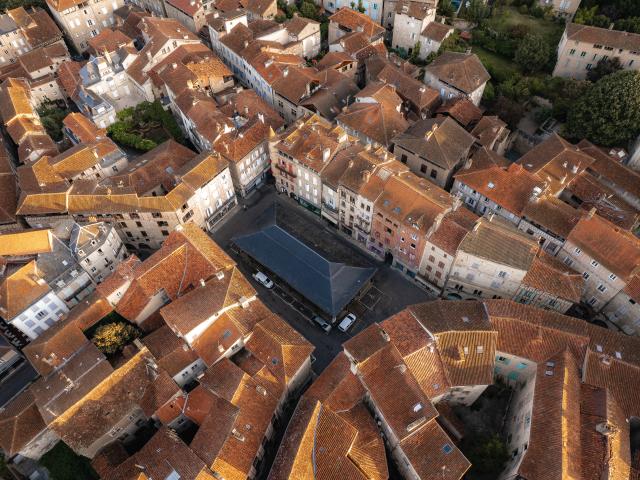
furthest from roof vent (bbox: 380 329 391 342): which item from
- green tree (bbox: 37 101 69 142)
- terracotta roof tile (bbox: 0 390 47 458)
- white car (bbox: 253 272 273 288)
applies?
green tree (bbox: 37 101 69 142)

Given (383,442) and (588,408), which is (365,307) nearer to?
(383,442)

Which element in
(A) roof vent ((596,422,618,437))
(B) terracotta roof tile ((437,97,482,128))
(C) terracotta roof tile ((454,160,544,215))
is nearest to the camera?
(A) roof vent ((596,422,618,437))

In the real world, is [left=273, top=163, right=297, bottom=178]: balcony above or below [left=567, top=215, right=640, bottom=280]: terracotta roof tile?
below

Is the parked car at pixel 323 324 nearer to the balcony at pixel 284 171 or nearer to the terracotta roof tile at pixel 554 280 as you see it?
the balcony at pixel 284 171

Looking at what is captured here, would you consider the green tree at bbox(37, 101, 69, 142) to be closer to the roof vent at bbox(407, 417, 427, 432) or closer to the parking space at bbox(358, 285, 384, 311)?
the parking space at bbox(358, 285, 384, 311)

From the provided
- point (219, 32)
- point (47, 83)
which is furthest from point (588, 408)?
point (47, 83)

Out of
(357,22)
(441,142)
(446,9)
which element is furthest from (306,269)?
(446,9)
